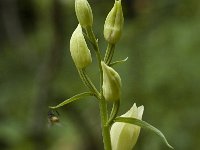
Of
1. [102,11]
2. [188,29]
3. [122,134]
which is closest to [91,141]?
[188,29]

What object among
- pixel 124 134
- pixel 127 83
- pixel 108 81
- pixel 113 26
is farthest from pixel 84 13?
pixel 127 83

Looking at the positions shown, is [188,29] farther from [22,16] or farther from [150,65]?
[22,16]

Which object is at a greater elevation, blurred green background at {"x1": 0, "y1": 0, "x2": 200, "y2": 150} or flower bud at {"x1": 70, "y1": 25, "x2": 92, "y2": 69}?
flower bud at {"x1": 70, "y1": 25, "x2": 92, "y2": 69}

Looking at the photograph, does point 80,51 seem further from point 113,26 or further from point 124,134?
point 124,134

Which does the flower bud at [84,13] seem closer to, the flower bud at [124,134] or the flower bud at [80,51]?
the flower bud at [80,51]

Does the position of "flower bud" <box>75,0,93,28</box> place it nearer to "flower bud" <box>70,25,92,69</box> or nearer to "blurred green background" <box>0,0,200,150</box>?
"flower bud" <box>70,25,92,69</box>

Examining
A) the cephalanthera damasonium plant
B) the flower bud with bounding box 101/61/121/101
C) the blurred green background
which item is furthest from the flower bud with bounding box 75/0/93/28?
the blurred green background
